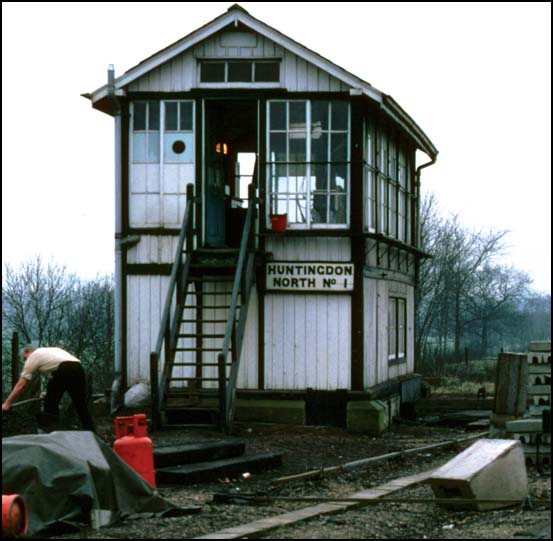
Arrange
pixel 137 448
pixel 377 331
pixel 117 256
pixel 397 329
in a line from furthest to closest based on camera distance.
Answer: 1. pixel 397 329
2. pixel 377 331
3. pixel 117 256
4. pixel 137 448

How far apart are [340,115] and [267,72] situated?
150cm

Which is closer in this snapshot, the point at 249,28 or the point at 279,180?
the point at 249,28

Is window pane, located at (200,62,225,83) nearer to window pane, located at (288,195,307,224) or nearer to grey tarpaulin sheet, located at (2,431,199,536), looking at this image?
window pane, located at (288,195,307,224)

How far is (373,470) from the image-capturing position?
1566 centimetres

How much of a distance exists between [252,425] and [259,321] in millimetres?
1881

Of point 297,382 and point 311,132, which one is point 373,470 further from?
point 311,132

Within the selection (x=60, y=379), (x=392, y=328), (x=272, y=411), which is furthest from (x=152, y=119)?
(x=392, y=328)

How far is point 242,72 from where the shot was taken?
69.0ft

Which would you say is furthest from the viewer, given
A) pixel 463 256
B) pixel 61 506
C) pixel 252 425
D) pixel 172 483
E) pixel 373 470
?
pixel 463 256

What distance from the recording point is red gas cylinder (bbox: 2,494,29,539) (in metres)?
9.21

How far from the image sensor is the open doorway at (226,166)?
21.3m

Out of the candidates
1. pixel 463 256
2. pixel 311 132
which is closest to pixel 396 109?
pixel 311 132

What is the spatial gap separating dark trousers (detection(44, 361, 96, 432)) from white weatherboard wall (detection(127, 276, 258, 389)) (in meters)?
5.44

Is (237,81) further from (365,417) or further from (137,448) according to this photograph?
(137,448)
